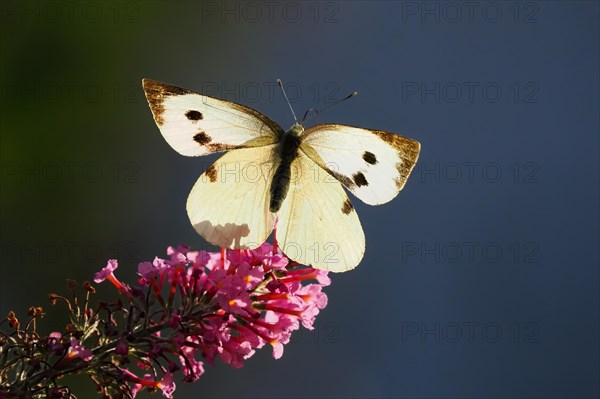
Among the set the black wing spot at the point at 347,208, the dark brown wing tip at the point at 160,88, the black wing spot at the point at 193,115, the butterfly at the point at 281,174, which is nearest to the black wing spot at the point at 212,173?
the butterfly at the point at 281,174

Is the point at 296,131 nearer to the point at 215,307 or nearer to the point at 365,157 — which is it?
the point at 365,157

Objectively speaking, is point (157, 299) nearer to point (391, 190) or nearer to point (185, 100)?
point (185, 100)

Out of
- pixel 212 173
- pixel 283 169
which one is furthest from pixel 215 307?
pixel 283 169

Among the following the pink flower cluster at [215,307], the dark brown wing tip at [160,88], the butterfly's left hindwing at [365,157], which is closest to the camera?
the pink flower cluster at [215,307]

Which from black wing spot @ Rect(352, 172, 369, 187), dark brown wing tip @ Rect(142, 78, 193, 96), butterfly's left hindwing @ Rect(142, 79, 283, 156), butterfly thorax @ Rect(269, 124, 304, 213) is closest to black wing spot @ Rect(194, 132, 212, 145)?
butterfly's left hindwing @ Rect(142, 79, 283, 156)

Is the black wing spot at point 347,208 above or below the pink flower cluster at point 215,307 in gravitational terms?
above

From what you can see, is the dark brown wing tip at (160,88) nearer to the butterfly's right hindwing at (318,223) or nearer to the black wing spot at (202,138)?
the black wing spot at (202,138)

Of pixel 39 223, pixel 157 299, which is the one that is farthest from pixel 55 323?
pixel 157 299
